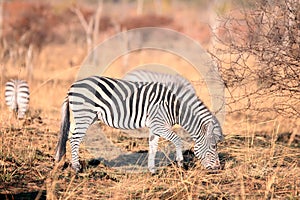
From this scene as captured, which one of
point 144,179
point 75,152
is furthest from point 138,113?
point 144,179

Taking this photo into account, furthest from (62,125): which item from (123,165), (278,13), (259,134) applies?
(259,134)

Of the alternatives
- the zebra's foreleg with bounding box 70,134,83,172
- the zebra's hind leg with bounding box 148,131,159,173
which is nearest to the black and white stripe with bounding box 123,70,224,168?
the zebra's hind leg with bounding box 148,131,159,173

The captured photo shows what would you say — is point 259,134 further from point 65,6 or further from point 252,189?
point 65,6

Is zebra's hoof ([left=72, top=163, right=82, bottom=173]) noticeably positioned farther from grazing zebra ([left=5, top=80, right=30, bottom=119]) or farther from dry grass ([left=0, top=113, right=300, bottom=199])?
grazing zebra ([left=5, top=80, right=30, bottom=119])

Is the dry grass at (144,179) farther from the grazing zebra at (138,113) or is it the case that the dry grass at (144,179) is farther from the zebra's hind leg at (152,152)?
the grazing zebra at (138,113)

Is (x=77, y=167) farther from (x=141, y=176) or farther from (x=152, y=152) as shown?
(x=152, y=152)

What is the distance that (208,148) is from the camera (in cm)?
599

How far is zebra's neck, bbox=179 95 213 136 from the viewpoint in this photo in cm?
626

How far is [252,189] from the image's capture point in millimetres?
5012

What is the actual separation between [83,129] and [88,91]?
479 mm

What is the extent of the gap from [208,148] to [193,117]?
50 centimetres

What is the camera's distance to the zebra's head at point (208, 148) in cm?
592

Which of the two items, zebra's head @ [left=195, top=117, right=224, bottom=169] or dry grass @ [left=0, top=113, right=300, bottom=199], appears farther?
zebra's head @ [left=195, top=117, right=224, bottom=169]

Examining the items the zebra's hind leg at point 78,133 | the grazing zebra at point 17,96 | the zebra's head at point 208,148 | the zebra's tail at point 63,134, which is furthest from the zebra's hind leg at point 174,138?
the grazing zebra at point 17,96
